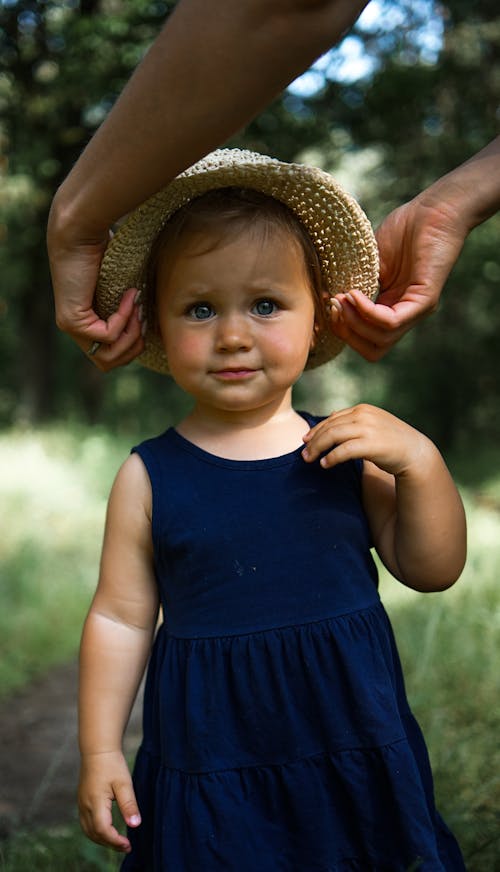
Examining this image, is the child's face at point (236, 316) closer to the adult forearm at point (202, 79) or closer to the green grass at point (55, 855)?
the adult forearm at point (202, 79)

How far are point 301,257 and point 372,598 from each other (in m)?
0.71

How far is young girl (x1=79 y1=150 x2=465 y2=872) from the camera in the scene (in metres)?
1.73

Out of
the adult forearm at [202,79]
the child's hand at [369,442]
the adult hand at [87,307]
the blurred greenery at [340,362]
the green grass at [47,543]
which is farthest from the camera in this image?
the green grass at [47,543]

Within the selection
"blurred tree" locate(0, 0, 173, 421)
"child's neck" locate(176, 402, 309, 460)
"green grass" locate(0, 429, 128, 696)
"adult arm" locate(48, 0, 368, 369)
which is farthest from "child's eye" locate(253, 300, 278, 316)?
"blurred tree" locate(0, 0, 173, 421)

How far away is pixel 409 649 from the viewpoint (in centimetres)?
364

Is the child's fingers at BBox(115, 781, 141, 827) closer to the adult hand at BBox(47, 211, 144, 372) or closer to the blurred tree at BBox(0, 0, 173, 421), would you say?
the adult hand at BBox(47, 211, 144, 372)

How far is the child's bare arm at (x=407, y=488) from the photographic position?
172cm

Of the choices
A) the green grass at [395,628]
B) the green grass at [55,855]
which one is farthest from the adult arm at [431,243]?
the green grass at [55,855]

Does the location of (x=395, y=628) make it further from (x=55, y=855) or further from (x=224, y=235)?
(x=224, y=235)

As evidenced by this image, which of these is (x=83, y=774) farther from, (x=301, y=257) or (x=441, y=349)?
(x=441, y=349)

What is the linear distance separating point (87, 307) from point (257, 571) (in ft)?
2.00

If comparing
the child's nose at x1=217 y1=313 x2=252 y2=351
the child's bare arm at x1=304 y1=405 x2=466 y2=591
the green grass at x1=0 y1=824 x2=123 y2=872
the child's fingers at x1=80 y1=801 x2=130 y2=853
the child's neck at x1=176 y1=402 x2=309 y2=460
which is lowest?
the green grass at x1=0 y1=824 x2=123 y2=872

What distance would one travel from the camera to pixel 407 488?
69.2 inches

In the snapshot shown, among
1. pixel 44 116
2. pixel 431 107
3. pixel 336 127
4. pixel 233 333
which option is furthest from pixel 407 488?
pixel 44 116
